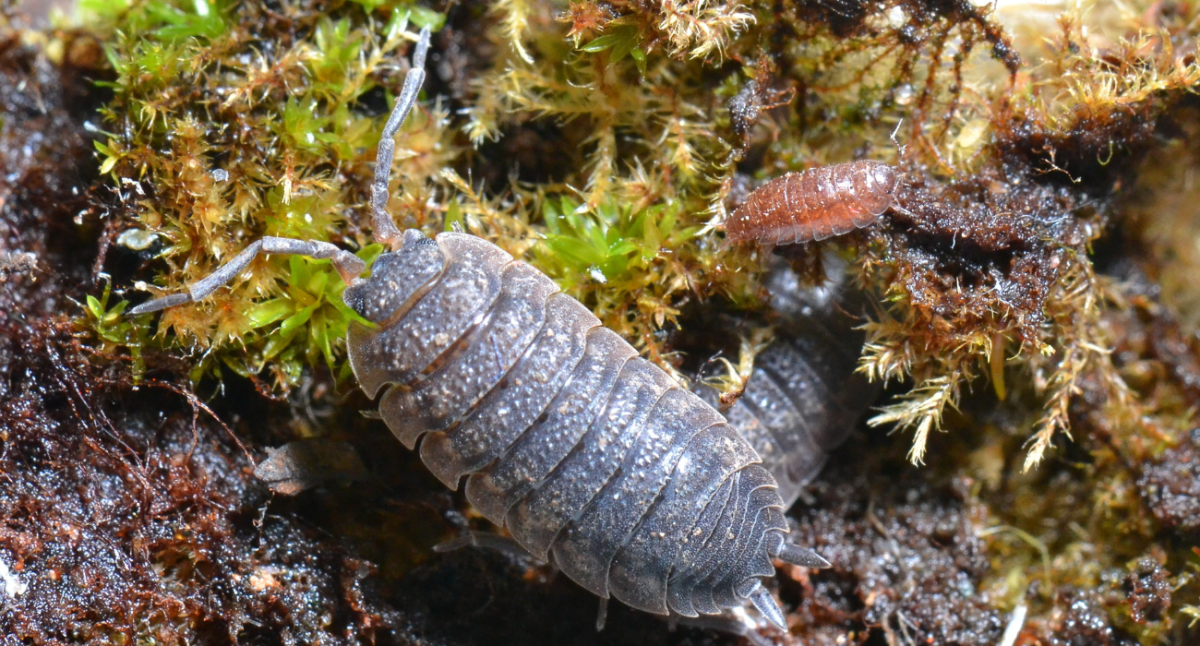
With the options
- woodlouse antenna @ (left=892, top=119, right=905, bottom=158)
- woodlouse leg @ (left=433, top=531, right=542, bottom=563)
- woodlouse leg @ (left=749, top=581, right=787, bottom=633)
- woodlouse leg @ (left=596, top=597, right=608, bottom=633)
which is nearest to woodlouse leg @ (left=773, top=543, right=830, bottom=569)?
woodlouse leg @ (left=749, top=581, right=787, bottom=633)

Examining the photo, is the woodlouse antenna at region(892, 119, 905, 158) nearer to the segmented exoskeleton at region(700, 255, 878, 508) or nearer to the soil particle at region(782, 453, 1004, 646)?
the segmented exoskeleton at region(700, 255, 878, 508)

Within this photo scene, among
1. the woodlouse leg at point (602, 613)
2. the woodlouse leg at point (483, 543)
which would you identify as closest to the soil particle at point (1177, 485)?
the woodlouse leg at point (602, 613)

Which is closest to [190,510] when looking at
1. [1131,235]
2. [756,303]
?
[756,303]

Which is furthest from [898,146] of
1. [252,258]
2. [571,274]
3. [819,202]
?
[252,258]

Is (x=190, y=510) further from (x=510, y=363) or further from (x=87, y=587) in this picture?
(x=510, y=363)

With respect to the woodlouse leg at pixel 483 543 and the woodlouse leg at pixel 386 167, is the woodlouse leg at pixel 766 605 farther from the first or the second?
the woodlouse leg at pixel 386 167

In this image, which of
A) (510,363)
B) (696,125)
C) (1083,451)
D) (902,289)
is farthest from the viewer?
(1083,451)

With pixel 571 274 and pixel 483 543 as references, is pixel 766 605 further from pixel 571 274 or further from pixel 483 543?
pixel 571 274
